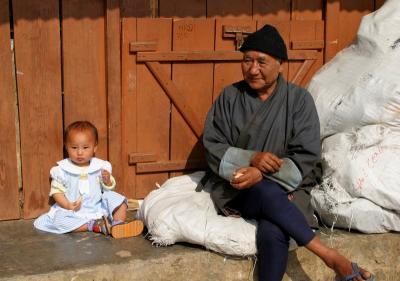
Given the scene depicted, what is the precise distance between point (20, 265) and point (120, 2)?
1866mm

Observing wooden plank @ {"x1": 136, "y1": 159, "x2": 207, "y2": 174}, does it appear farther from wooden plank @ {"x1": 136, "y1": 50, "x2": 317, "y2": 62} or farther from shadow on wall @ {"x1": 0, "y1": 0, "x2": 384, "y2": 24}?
shadow on wall @ {"x1": 0, "y1": 0, "x2": 384, "y2": 24}

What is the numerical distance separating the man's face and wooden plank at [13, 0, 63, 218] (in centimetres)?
127

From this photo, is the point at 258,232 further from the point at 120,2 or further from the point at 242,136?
the point at 120,2

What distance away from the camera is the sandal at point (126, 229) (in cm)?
431

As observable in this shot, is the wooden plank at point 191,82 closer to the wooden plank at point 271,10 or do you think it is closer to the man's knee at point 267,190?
the wooden plank at point 271,10

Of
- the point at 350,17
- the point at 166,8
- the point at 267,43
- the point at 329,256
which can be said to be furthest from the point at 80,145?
the point at 350,17

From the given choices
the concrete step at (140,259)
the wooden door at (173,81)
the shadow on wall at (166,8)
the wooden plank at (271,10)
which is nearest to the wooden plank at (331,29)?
the shadow on wall at (166,8)

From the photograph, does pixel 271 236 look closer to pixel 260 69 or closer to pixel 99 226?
pixel 260 69

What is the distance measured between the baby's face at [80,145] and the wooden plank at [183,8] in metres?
1.02

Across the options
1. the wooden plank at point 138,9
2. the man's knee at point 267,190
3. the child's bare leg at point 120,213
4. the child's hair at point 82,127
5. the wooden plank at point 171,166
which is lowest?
the child's bare leg at point 120,213

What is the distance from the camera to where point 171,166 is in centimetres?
496

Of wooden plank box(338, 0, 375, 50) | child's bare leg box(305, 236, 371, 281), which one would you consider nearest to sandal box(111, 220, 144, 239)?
child's bare leg box(305, 236, 371, 281)

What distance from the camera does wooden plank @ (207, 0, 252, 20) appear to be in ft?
15.9

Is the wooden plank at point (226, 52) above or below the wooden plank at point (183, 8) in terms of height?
below
